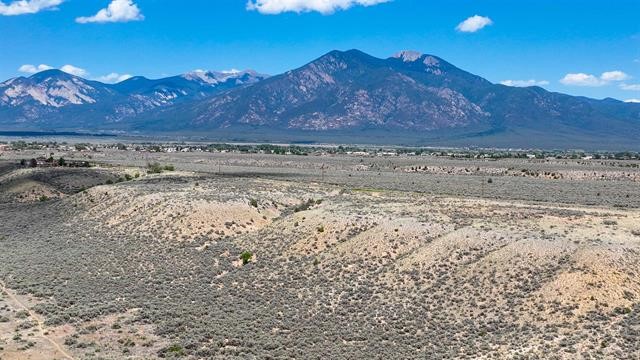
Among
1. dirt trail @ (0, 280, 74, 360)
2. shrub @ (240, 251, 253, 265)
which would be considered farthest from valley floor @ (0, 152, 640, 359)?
shrub @ (240, 251, 253, 265)

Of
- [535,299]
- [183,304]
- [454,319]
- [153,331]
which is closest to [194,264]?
[183,304]

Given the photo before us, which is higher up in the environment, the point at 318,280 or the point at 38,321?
the point at 318,280

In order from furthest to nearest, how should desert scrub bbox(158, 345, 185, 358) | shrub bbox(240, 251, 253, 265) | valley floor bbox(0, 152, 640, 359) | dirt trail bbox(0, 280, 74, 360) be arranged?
shrub bbox(240, 251, 253, 265) → valley floor bbox(0, 152, 640, 359) → dirt trail bbox(0, 280, 74, 360) → desert scrub bbox(158, 345, 185, 358)

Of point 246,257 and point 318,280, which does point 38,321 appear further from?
point 318,280

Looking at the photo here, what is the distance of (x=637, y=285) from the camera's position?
38969 mm

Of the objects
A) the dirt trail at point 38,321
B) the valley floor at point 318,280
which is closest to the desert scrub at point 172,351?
the valley floor at point 318,280

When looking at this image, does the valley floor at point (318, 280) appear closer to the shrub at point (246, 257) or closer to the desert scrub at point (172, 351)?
the desert scrub at point (172, 351)

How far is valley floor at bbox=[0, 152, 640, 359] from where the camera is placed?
36781mm

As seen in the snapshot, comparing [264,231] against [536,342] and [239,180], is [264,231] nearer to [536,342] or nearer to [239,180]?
[536,342]

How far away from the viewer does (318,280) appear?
4709 cm

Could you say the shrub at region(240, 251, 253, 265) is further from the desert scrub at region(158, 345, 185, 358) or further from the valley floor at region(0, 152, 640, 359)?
the desert scrub at region(158, 345, 185, 358)

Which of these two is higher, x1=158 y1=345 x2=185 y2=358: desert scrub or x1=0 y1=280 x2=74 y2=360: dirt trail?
x1=0 y1=280 x2=74 y2=360: dirt trail

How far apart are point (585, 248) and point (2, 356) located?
35279 mm

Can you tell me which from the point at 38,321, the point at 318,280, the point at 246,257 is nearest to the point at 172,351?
the point at 38,321
